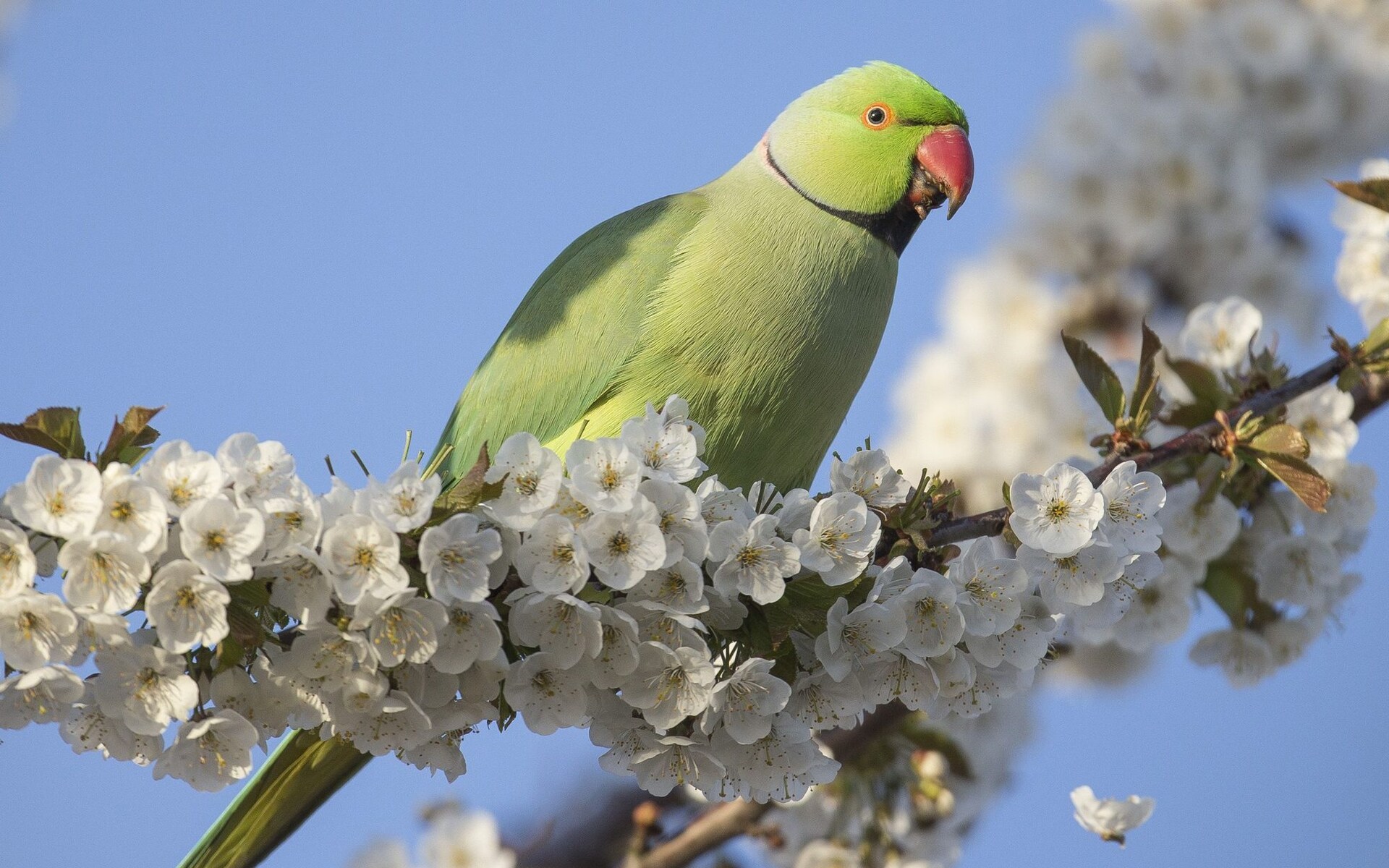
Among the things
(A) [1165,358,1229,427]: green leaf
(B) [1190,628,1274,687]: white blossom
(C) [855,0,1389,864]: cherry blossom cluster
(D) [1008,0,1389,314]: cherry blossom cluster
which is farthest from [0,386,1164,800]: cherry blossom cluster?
(D) [1008,0,1389,314]: cherry blossom cluster

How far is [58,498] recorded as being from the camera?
1533 millimetres

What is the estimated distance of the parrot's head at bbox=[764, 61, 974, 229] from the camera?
9.78 feet

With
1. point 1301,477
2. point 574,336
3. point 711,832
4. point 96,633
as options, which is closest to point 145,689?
point 96,633

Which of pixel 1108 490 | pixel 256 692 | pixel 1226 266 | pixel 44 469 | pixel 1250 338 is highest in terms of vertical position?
pixel 44 469

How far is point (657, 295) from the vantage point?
9.09 ft

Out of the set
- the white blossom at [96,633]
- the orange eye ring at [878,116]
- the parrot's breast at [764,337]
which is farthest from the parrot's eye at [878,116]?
the white blossom at [96,633]

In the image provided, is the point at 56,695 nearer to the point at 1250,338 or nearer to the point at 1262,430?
the point at 1262,430

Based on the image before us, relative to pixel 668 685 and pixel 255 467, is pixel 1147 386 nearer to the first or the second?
pixel 668 685

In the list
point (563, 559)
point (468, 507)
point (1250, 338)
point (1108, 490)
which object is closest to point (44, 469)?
point (468, 507)

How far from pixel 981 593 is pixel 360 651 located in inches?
35.6

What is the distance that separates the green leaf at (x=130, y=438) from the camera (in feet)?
5.42

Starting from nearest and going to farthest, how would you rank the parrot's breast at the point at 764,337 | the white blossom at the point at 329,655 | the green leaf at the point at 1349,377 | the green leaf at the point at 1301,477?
the white blossom at the point at 329,655
the green leaf at the point at 1301,477
the green leaf at the point at 1349,377
the parrot's breast at the point at 764,337

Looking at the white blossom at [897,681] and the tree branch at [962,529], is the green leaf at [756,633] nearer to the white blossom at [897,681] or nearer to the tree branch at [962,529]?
the white blossom at [897,681]

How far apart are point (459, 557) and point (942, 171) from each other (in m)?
1.90
